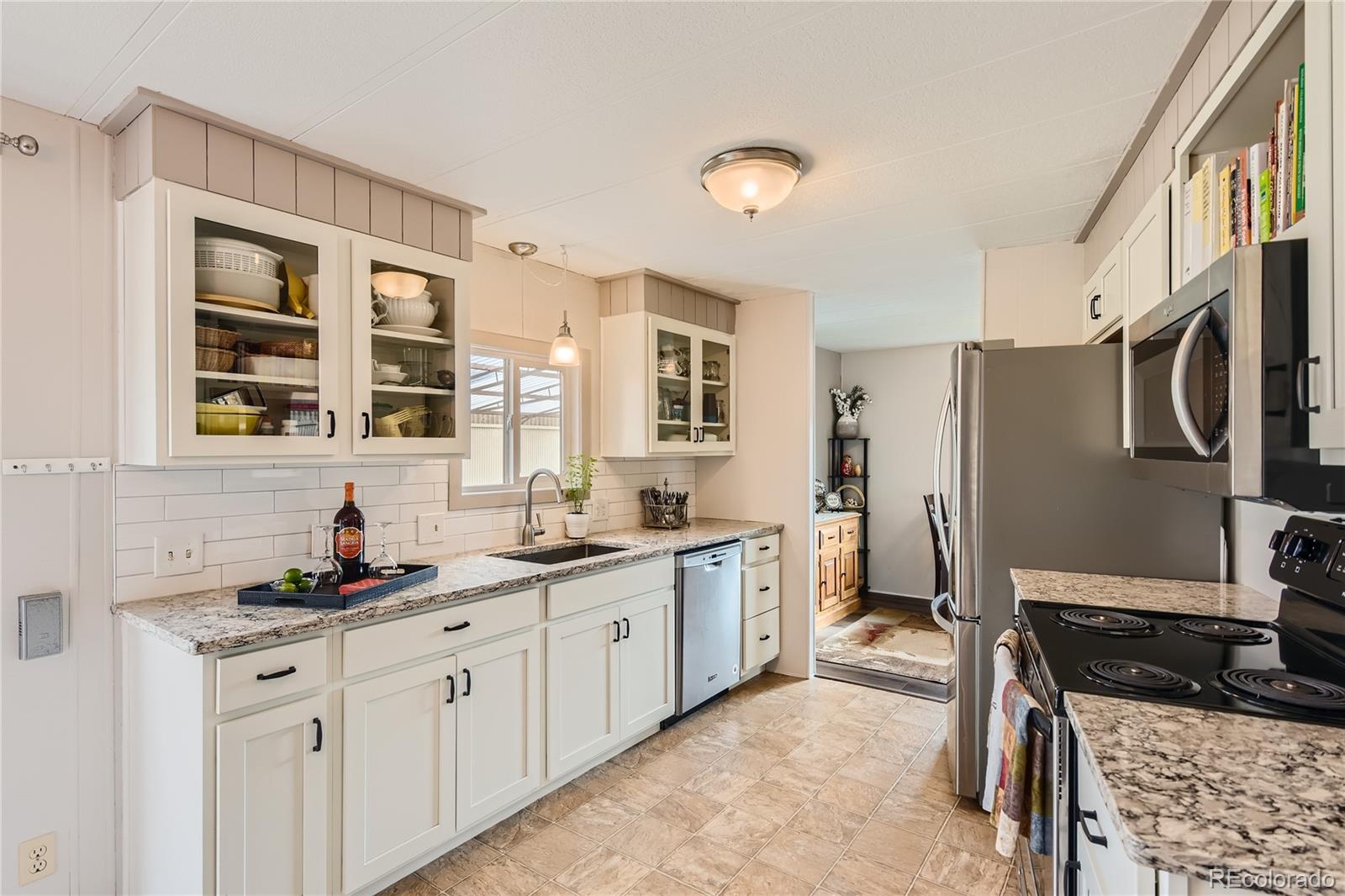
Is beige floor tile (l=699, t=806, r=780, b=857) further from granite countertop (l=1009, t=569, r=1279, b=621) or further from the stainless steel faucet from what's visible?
the stainless steel faucet

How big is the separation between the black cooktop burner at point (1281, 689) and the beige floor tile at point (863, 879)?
136 cm

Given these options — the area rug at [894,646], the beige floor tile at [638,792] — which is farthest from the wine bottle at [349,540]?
the area rug at [894,646]

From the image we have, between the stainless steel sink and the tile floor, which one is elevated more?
the stainless steel sink

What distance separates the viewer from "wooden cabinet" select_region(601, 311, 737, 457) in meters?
3.66

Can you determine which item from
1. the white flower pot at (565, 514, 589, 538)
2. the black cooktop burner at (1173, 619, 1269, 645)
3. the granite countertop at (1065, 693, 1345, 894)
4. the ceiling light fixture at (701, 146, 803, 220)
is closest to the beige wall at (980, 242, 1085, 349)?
the ceiling light fixture at (701, 146, 803, 220)

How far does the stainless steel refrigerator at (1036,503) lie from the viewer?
222 cm

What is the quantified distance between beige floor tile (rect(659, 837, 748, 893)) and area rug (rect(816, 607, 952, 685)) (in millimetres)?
2130

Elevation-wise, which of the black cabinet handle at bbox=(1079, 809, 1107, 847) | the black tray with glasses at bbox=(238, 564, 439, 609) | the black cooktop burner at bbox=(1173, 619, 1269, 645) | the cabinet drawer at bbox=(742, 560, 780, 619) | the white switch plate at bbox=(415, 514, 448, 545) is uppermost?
the white switch plate at bbox=(415, 514, 448, 545)

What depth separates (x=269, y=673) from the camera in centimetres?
178

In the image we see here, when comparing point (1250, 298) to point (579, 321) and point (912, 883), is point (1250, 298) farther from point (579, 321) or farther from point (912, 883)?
point (579, 321)

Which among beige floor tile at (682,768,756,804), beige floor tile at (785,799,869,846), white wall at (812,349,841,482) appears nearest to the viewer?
beige floor tile at (785,799,869,846)

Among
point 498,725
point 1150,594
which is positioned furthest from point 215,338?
→ point 1150,594

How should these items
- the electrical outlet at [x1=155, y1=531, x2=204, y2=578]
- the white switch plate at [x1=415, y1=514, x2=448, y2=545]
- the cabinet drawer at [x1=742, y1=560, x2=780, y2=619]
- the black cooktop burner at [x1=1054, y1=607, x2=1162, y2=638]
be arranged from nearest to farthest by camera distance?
the black cooktop burner at [x1=1054, y1=607, x2=1162, y2=638] < the electrical outlet at [x1=155, y1=531, x2=204, y2=578] < the white switch plate at [x1=415, y1=514, x2=448, y2=545] < the cabinet drawer at [x1=742, y1=560, x2=780, y2=619]

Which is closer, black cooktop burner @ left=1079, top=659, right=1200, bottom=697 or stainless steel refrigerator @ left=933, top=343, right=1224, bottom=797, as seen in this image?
black cooktop burner @ left=1079, top=659, right=1200, bottom=697
